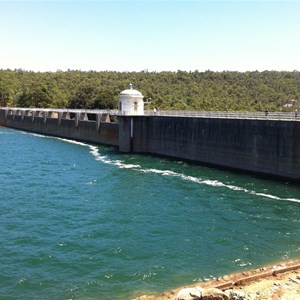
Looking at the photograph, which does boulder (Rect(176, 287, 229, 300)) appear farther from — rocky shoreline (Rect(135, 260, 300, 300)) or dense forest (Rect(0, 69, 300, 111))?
dense forest (Rect(0, 69, 300, 111))

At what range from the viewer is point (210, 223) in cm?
2558

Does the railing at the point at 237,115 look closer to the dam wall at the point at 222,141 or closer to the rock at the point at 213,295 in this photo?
the dam wall at the point at 222,141

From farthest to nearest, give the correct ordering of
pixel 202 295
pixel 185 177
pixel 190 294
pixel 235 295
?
pixel 185 177 < pixel 235 295 < pixel 190 294 < pixel 202 295

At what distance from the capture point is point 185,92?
116 metres

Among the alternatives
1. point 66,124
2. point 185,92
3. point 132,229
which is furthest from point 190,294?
point 185,92

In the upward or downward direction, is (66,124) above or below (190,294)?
above

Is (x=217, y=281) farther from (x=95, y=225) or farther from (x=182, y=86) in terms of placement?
(x=182, y=86)

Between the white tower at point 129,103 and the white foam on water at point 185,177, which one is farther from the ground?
the white tower at point 129,103

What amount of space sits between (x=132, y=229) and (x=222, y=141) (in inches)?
899

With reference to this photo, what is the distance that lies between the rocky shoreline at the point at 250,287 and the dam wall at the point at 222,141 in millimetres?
20198

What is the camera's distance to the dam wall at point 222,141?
124 ft

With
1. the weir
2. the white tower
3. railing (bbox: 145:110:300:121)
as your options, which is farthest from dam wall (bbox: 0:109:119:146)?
railing (bbox: 145:110:300:121)

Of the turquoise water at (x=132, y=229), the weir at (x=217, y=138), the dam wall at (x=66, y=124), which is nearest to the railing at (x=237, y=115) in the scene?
the weir at (x=217, y=138)

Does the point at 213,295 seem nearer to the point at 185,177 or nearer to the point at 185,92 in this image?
the point at 185,177
